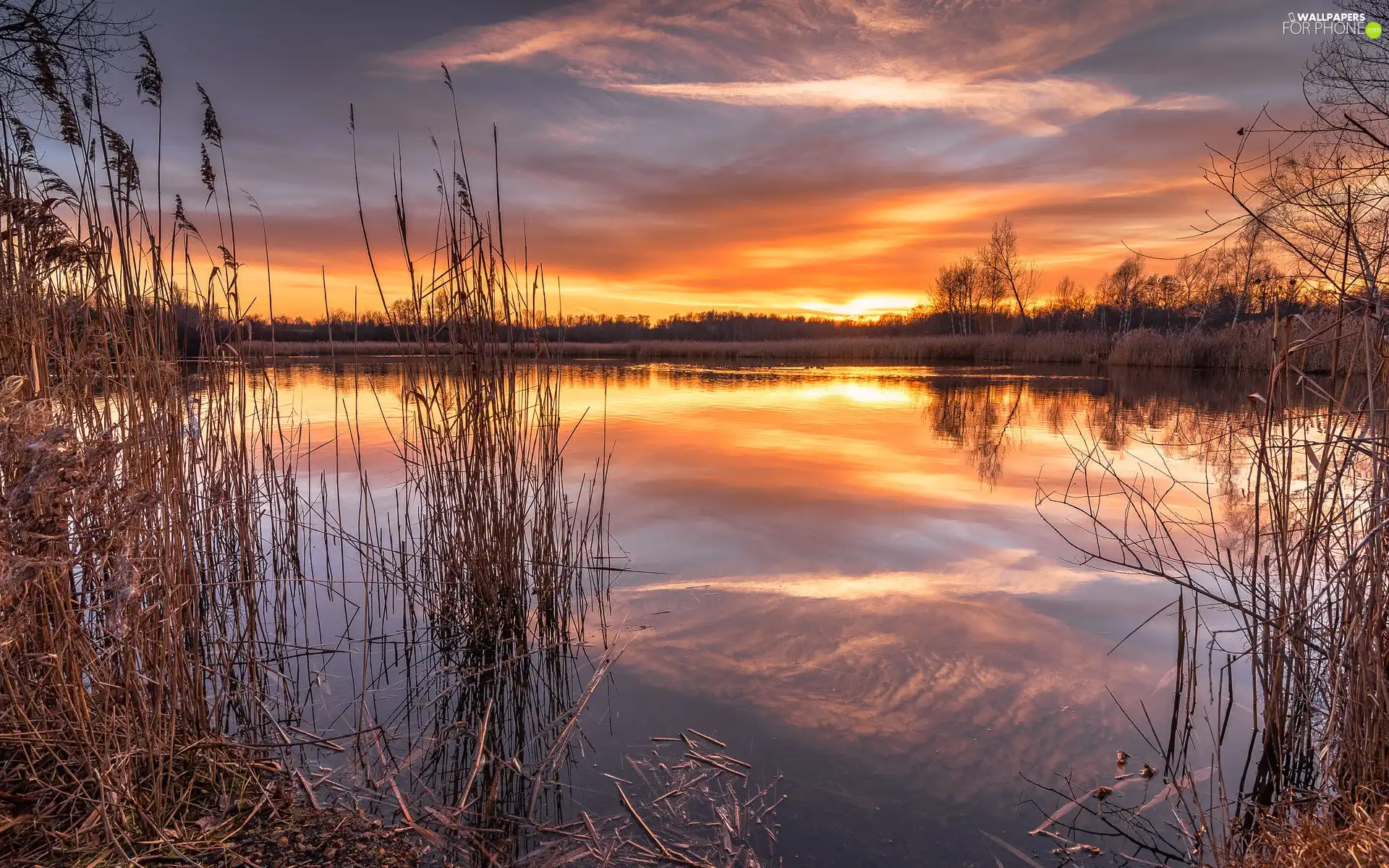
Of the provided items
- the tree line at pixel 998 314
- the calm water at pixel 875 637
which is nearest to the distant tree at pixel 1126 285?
the tree line at pixel 998 314

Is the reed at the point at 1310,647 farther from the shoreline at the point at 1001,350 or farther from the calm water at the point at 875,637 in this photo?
the shoreline at the point at 1001,350

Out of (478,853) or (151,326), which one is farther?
(151,326)

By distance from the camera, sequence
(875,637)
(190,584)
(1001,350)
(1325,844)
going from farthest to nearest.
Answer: (1001,350)
(875,637)
(190,584)
(1325,844)

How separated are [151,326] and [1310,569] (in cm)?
419

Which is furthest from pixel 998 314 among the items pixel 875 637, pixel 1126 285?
pixel 875 637

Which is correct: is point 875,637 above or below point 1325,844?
below

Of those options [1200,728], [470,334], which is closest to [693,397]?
[470,334]

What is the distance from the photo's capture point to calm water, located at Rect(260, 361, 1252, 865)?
93.4 inches

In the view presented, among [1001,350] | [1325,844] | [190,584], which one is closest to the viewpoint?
[1325,844]

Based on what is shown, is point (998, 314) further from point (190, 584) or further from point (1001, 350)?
point (190, 584)

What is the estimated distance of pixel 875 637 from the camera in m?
3.55

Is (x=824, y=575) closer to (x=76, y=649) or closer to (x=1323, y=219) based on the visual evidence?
(x=1323, y=219)

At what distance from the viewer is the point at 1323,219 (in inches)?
92.9

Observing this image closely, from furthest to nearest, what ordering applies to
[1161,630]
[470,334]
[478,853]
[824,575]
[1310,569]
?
1. [824,575]
2. [1161,630]
3. [470,334]
4. [1310,569]
5. [478,853]
